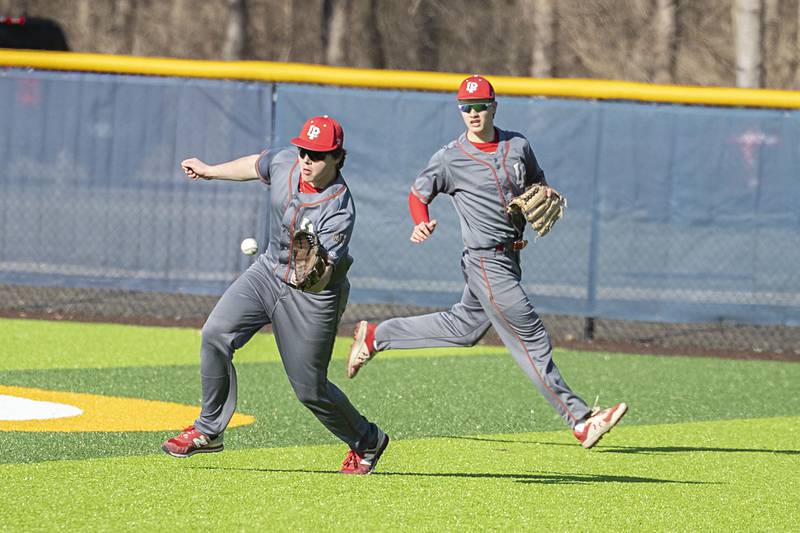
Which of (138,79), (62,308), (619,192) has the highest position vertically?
(138,79)

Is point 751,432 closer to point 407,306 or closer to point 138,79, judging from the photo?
point 407,306

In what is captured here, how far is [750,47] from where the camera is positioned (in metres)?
18.4

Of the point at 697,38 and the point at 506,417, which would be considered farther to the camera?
the point at 697,38

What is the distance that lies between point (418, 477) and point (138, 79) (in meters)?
7.26

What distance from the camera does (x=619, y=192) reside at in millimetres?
13414

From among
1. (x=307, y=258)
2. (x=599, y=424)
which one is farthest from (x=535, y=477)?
(x=307, y=258)

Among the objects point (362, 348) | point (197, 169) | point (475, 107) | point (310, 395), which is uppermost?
point (475, 107)

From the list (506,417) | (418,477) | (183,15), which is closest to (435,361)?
(506,417)

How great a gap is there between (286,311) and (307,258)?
568 mm

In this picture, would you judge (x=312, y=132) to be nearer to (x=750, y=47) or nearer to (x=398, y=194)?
(x=398, y=194)

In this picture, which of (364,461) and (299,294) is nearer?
(299,294)

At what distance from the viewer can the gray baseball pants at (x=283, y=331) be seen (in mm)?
7066

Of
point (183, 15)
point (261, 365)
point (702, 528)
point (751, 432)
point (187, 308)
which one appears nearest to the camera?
point (702, 528)

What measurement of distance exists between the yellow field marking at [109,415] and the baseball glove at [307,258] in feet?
7.73
